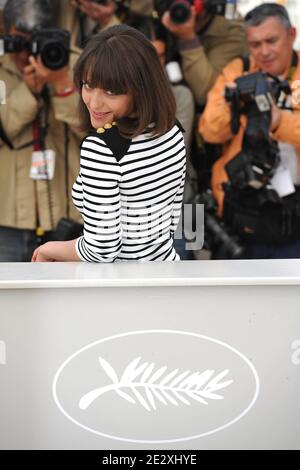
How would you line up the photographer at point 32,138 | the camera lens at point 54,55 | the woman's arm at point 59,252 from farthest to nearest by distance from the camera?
1. the photographer at point 32,138
2. the camera lens at point 54,55
3. the woman's arm at point 59,252

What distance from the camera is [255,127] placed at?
3.02m

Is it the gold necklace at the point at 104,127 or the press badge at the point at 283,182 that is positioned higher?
the gold necklace at the point at 104,127

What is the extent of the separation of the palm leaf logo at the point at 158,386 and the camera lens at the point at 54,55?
5.45 ft

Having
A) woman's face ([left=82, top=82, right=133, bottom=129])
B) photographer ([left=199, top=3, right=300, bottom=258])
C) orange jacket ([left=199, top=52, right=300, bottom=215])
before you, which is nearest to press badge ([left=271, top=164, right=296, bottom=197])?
photographer ([left=199, top=3, right=300, bottom=258])

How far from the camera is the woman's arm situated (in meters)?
1.96

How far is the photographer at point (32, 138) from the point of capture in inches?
122

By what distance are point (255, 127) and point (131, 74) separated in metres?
1.36

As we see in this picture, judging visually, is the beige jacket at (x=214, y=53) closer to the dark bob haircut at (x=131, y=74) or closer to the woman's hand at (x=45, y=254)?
the dark bob haircut at (x=131, y=74)

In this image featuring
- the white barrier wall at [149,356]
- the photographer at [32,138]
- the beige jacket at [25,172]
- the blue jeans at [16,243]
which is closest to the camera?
the white barrier wall at [149,356]

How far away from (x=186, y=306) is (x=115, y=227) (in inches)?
10.9

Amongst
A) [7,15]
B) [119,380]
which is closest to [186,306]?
[119,380]

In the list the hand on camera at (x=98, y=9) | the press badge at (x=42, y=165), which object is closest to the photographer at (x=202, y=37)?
the hand on camera at (x=98, y=9)

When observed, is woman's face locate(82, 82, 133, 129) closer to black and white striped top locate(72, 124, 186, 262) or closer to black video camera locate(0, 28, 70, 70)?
black and white striped top locate(72, 124, 186, 262)
